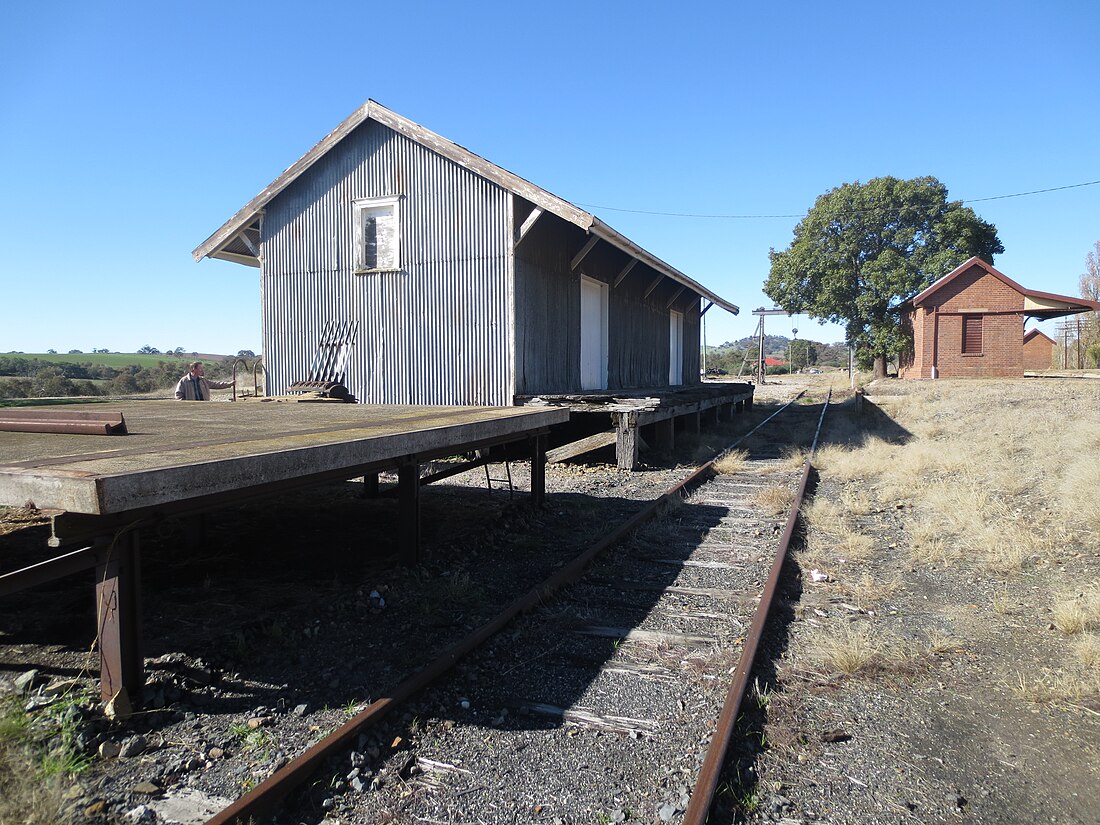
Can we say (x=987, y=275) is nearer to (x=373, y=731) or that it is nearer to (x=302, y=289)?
(x=302, y=289)

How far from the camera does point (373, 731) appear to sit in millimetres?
2916

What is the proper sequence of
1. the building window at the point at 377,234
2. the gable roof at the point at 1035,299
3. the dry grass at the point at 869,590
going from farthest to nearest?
1. the gable roof at the point at 1035,299
2. the building window at the point at 377,234
3. the dry grass at the point at 869,590

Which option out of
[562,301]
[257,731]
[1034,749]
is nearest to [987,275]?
[562,301]

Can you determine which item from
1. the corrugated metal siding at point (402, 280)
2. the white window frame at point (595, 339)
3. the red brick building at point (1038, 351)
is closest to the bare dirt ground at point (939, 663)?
the corrugated metal siding at point (402, 280)

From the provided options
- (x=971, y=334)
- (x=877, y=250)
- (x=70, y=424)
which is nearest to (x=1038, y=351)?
(x=877, y=250)

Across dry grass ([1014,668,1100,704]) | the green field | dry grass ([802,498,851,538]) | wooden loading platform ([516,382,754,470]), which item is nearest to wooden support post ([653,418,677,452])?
wooden loading platform ([516,382,754,470])

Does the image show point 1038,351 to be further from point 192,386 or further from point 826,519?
point 192,386

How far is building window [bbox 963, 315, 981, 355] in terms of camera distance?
28.8m

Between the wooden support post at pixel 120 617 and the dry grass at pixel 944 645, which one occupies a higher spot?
the wooden support post at pixel 120 617

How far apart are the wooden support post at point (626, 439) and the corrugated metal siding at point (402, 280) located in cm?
195

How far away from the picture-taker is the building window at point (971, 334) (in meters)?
28.8

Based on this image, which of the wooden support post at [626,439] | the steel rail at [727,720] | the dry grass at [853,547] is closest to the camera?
the steel rail at [727,720]

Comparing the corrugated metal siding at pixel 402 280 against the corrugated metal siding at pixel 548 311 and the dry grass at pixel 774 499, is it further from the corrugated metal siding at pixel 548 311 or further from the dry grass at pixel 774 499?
the dry grass at pixel 774 499

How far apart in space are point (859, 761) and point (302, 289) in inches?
471
